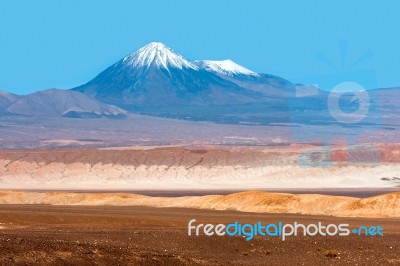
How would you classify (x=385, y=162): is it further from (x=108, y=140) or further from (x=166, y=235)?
(x=166, y=235)

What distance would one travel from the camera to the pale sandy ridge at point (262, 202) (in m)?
51.8

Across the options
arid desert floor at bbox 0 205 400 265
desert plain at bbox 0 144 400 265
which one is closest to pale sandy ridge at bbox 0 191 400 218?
desert plain at bbox 0 144 400 265

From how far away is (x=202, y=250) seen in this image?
2983 centimetres

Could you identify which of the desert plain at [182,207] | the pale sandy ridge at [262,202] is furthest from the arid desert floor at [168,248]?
Result: the pale sandy ridge at [262,202]

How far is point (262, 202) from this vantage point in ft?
189

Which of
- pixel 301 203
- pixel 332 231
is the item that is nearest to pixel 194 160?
pixel 301 203

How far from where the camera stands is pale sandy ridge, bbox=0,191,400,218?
5178cm

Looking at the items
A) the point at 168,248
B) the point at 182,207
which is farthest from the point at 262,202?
the point at 168,248

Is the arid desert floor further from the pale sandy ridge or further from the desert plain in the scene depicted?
the pale sandy ridge

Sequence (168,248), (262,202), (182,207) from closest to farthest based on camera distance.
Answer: (168,248), (262,202), (182,207)

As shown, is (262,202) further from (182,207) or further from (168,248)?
(168,248)

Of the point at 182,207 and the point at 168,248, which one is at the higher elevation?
the point at 168,248

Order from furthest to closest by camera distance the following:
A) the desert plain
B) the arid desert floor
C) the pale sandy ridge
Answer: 1. the pale sandy ridge
2. the desert plain
3. the arid desert floor

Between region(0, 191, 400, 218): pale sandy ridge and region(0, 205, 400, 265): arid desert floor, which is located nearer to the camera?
region(0, 205, 400, 265): arid desert floor
